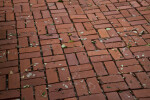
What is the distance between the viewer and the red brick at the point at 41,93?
226 cm

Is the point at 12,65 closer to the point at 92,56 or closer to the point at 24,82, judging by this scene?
the point at 24,82

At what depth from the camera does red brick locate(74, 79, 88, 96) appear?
7.64ft

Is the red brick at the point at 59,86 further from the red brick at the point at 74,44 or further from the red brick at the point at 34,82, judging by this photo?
the red brick at the point at 74,44

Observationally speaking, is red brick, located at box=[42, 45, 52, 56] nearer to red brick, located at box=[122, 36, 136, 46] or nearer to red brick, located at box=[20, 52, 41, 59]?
red brick, located at box=[20, 52, 41, 59]

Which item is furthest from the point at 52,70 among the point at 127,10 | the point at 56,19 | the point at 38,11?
the point at 127,10

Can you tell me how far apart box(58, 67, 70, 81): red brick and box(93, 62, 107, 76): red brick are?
15.3 inches

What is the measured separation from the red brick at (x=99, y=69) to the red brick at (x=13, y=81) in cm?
101

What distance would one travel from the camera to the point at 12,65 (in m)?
2.62

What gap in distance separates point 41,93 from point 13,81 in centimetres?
40

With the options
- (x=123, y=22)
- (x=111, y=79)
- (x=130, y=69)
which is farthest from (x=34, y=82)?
(x=123, y=22)

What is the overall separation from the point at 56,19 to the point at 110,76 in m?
1.50

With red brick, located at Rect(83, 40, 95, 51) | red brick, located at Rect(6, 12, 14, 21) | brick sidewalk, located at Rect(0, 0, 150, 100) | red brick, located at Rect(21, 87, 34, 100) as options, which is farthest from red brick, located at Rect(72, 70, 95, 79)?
Result: red brick, located at Rect(6, 12, 14, 21)

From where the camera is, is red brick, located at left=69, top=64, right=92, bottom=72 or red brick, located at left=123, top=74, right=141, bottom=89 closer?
red brick, located at left=123, top=74, right=141, bottom=89

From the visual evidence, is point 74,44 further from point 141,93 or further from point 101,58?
point 141,93
